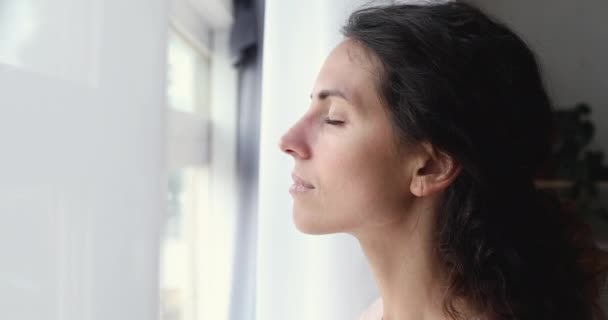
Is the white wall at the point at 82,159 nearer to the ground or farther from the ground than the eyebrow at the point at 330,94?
nearer to the ground

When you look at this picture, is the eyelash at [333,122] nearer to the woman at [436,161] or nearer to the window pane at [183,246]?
the woman at [436,161]

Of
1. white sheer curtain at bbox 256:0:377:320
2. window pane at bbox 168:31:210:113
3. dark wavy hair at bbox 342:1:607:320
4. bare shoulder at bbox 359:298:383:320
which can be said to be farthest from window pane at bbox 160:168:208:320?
dark wavy hair at bbox 342:1:607:320

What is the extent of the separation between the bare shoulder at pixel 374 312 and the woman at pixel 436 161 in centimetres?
9

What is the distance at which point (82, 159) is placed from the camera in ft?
1.49

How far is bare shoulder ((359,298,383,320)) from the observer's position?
0.95 m

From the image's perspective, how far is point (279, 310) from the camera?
37.7 inches

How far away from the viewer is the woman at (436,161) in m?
0.76

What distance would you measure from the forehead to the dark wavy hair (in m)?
0.01

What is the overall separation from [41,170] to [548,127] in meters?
0.75

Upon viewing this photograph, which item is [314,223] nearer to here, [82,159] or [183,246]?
[82,159]

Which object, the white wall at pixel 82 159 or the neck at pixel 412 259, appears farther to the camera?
the neck at pixel 412 259

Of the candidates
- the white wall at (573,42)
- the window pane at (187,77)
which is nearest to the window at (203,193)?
the window pane at (187,77)

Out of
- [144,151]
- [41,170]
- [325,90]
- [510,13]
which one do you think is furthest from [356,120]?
[510,13]

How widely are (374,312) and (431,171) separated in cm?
33
